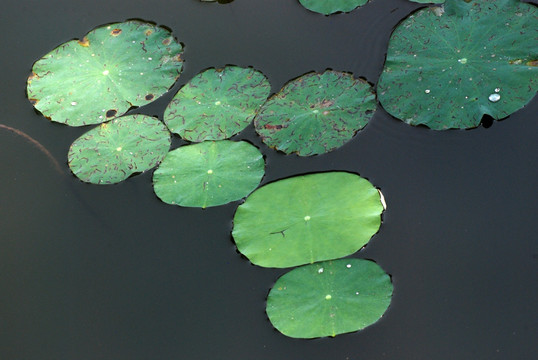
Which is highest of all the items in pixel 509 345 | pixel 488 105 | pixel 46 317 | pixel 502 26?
pixel 502 26

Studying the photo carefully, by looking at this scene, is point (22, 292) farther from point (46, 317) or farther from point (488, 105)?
point (488, 105)

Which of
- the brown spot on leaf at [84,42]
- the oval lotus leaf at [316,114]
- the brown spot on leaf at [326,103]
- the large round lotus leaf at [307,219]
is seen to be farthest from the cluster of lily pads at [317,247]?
the brown spot on leaf at [84,42]

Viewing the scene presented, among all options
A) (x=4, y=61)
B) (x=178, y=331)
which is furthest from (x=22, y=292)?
(x=4, y=61)

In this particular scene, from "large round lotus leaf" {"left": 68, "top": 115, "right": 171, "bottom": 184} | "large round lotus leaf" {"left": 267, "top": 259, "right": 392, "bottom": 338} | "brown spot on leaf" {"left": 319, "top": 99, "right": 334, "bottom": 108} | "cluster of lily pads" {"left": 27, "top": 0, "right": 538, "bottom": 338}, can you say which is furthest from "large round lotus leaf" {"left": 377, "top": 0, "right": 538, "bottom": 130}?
"large round lotus leaf" {"left": 68, "top": 115, "right": 171, "bottom": 184}

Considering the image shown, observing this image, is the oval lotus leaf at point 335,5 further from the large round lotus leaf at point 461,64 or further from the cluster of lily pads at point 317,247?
the cluster of lily pads at point 317,247

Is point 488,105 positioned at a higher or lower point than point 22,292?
higher

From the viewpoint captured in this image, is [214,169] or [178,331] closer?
[178,331]
